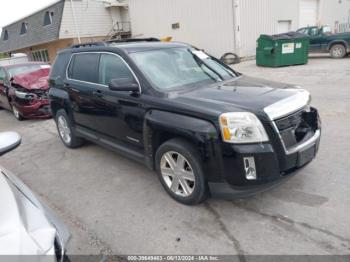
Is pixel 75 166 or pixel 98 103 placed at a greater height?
pixel 98 103

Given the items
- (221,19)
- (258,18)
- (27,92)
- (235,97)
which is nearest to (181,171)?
(235,97)

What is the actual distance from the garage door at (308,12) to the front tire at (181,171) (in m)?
18.6

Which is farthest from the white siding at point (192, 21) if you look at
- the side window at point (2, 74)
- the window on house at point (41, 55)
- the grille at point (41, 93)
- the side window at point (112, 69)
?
the side window at point (112, 69)

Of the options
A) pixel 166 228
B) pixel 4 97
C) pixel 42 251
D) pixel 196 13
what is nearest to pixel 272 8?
pixel 196 13

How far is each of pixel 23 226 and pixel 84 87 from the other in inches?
119

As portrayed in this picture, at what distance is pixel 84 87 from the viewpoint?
441cm

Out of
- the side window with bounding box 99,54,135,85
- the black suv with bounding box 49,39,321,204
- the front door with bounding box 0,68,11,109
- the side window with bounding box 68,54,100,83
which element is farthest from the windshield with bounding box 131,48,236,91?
the front door with bounding box 0,68,11,109

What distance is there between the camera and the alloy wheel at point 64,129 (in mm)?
5371

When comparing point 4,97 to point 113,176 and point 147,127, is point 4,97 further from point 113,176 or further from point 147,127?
point 147,127

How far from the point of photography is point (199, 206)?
10.5 ft

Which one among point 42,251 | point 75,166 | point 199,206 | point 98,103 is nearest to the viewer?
point 42,251

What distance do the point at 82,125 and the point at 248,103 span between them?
10.0ft

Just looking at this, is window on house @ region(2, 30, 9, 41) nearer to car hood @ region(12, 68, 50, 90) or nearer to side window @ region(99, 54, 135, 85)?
car hood @ region(12, 68, 50, 90)

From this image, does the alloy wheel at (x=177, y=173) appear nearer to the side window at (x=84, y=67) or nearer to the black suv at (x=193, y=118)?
the black suv at (x=193, y=118)
